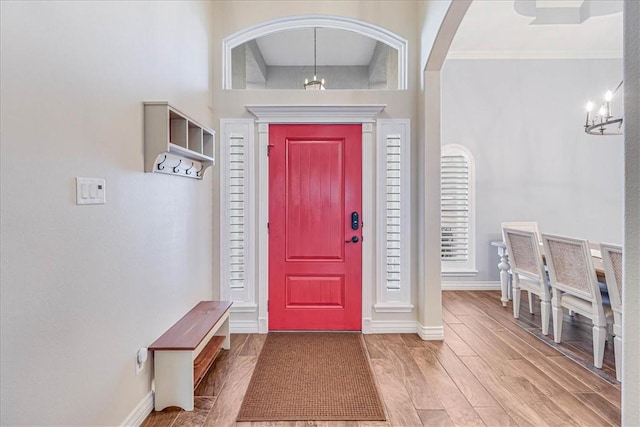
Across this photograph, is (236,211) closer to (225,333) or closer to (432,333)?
(225,333)

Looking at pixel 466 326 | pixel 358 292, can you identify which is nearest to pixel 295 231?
pixel 358 292

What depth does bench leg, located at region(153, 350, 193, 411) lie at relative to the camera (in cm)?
222

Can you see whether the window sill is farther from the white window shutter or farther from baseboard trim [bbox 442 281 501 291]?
the white window shutter

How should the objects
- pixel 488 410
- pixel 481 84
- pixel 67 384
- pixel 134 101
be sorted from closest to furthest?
pixel 67 384
pixel 134 101
pixel 488 410
pixel 481 84

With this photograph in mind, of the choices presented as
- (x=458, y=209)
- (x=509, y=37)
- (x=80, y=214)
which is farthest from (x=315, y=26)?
(x=458, y=209)

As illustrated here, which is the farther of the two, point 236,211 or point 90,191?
point 236,211

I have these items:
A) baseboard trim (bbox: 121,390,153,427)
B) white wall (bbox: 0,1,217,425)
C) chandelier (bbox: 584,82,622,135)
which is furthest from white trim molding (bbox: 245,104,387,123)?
baseboard trim (bbox: 121,390,153,427)

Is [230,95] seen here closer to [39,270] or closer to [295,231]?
[295,231]

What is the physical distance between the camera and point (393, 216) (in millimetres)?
3588

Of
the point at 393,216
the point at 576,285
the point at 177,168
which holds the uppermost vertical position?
the point at 177,168

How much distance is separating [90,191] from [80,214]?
119 millimetres

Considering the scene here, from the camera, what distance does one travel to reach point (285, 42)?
12.4 feet

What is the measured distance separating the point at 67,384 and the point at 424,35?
12.0ft

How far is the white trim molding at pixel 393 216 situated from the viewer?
3570mm
